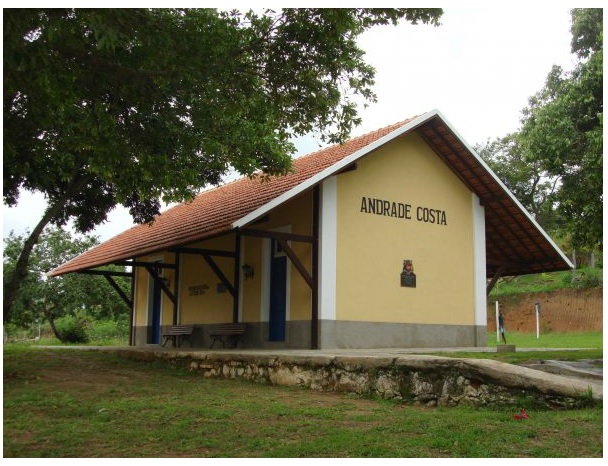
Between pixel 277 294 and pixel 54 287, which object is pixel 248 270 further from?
pixel 54 287

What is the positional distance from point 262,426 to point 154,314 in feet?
45.0

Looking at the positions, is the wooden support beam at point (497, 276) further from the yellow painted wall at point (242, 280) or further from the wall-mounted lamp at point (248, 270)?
the wall-mounted lamp at point (248, 270)

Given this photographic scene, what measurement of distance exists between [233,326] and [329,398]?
6320 mm

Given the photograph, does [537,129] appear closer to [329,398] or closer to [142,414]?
[329,398]

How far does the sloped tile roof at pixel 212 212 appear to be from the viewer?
1323 centimetres

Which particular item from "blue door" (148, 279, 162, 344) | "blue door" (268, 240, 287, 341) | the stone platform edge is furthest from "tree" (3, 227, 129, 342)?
the stone platform edge

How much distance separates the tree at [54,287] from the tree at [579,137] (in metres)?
18.9

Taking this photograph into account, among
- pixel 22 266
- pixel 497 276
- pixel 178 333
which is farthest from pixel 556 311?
pixel 22 266

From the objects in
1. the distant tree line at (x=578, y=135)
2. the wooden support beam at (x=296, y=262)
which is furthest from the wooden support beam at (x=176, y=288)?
the distant tree line at (x=578, y=135)

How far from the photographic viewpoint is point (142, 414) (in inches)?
262

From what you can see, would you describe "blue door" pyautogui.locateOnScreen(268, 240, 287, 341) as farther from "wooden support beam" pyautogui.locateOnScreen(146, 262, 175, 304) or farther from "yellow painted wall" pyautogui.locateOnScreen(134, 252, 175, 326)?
"yellow painted wall" pyautogui.locateOnScreen(134, 252, 175, 326)

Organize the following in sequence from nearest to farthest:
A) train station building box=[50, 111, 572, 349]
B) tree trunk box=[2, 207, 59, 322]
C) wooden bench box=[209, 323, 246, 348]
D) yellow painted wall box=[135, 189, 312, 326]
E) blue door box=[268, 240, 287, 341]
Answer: tree trunk box=[2, 207, 59, 322], train station building box=[50, 111, 572, 349], yellow painted wall box=[135, 189, 312, 326], blue door box=[268, 240, 287, 341], wooden bench box=[209, 323, 246, 348]

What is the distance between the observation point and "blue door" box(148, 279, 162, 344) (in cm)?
1888

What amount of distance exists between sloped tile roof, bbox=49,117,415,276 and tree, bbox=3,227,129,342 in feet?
19.9
